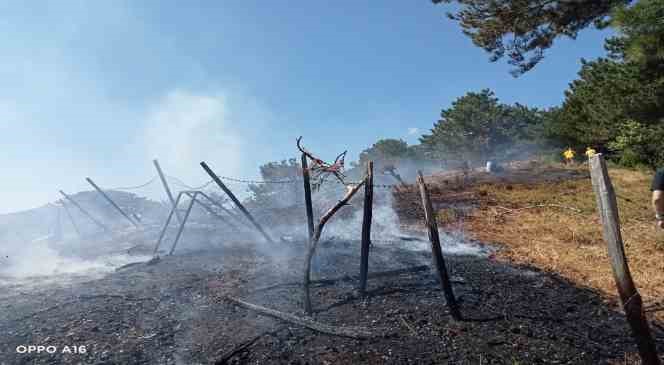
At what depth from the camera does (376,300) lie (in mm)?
7215

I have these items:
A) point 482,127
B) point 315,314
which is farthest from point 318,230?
point 482,127

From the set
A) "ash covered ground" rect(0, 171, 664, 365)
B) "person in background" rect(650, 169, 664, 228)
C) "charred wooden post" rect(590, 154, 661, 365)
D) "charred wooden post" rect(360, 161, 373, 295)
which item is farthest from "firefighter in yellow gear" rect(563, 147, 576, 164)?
"charred wooden post" rect(590, 154, 661, 365)

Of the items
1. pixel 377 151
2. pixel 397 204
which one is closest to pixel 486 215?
pixel 397 204

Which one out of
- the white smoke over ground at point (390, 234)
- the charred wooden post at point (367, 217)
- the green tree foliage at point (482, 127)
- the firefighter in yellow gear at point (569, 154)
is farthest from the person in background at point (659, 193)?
the green tree foliage at point (482, 127)

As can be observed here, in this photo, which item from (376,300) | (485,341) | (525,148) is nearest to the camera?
(485,341)

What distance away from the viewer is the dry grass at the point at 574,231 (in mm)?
8219

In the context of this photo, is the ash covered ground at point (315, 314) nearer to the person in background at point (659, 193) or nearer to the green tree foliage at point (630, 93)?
the person in background at point (659, 193)

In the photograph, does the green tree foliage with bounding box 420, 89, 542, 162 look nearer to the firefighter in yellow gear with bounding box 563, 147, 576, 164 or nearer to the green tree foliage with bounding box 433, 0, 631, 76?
the firefighter in yellow gear with bounding box 563, 147, 576, 164

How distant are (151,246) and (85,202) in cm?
1520

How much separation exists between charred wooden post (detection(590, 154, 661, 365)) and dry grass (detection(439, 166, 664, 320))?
10.0 ft

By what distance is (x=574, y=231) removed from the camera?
38.4 feet

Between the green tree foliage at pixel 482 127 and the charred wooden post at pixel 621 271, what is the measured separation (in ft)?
101

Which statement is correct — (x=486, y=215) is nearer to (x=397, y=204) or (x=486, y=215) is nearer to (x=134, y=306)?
(x=397, y=204)

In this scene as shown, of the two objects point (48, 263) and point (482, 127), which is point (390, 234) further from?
point (482, 127)
